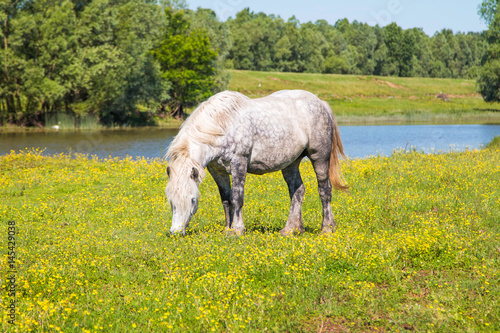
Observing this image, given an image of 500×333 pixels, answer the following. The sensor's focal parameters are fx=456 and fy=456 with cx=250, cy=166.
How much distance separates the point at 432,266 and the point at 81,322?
523 cm

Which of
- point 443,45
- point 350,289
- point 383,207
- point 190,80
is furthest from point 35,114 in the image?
point 443,45

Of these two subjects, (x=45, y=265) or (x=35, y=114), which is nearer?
(x=45, y=265)

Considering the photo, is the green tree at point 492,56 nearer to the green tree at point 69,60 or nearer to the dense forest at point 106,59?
the dense forest at point 106,59

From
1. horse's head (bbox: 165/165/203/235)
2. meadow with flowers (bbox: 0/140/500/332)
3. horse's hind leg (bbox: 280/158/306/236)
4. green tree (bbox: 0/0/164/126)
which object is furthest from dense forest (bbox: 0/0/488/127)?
horse's head (bbox: 165/165/203/235)

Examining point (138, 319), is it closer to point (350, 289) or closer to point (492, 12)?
point (350, 289)

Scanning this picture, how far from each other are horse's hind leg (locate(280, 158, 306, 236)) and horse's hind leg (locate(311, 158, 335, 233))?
0.39 metres

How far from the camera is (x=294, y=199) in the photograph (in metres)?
9.56

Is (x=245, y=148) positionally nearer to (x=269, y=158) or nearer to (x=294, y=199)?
(x=269, y=158)

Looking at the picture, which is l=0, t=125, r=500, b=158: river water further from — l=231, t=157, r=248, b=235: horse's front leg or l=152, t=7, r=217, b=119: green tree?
l=231, t=157, r=248, b=235: horse's front leg

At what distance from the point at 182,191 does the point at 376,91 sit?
10405cm

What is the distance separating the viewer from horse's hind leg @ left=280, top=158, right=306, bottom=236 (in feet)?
30.7

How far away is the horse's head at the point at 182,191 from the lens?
7.55 m

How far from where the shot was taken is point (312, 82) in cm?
10619

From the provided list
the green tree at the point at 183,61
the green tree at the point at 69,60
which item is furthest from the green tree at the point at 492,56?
the green tree at the point at 69,60
